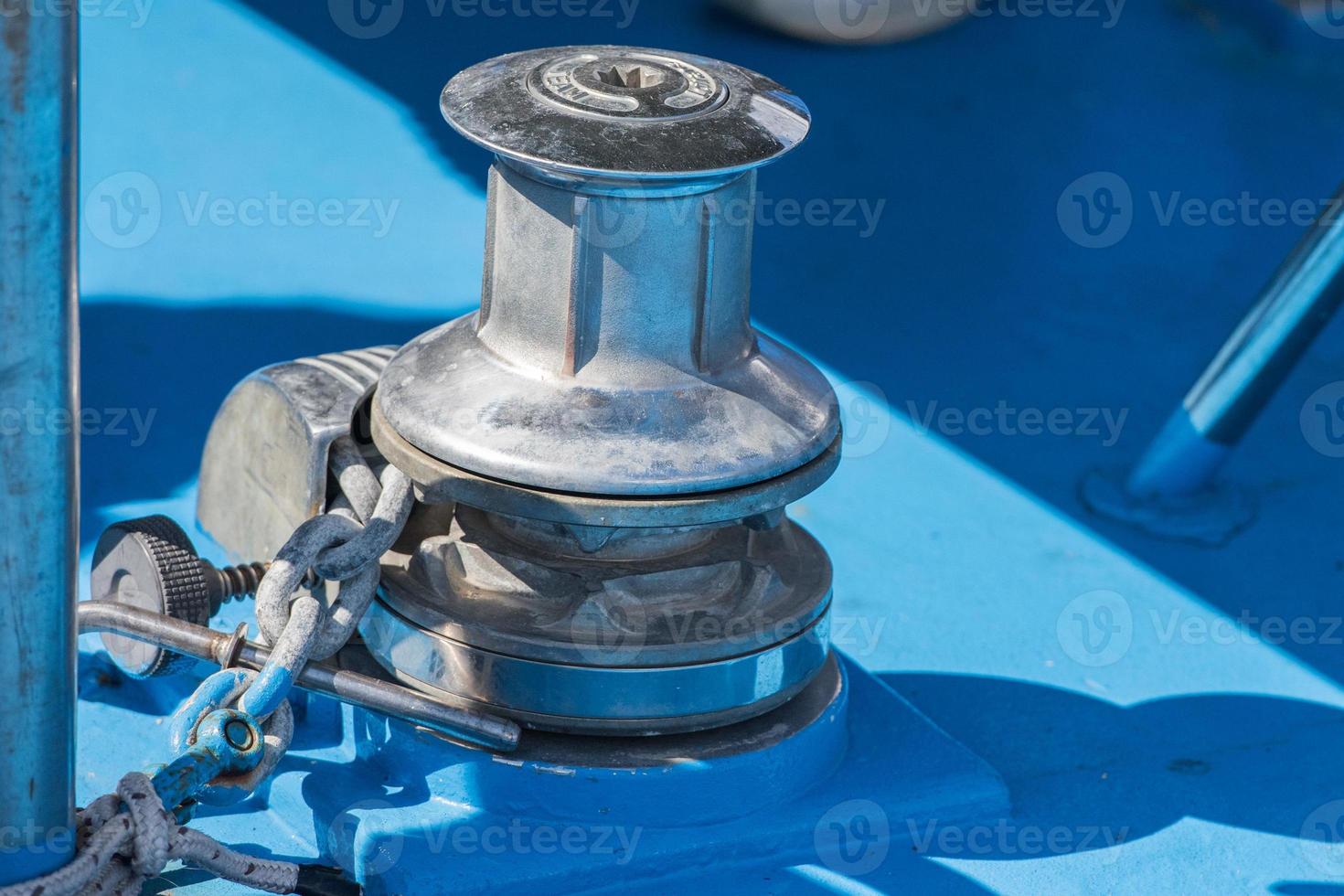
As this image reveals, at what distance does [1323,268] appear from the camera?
2252mm

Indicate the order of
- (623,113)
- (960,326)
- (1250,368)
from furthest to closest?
(960,326), (1250,368), (623,113)

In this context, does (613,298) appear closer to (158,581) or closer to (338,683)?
(338,683)

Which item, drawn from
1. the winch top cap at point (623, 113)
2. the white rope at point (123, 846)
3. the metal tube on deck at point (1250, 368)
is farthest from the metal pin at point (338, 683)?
the metal tube on deck at point (1250, 368)

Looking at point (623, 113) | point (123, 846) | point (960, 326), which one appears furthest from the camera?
point (960, 326)

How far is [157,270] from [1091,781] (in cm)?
166

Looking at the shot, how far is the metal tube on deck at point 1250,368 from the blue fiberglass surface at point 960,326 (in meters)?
0.11

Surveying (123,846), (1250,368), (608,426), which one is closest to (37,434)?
(123,846)

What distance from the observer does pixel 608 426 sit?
1.46 meters

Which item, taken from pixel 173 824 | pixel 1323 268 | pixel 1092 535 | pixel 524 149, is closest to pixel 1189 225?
pixel 1323 268

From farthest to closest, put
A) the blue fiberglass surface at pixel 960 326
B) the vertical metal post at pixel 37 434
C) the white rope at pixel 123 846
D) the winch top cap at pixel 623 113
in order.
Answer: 1. the blue fiberglass surface at pixel 960 326
2. the winch top cap at pixel 623 113
3. the white rope at pixel 123 846
4. the vertical metal post at pixel 37 434

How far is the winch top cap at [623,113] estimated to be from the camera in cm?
139

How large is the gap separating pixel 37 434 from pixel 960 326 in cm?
189

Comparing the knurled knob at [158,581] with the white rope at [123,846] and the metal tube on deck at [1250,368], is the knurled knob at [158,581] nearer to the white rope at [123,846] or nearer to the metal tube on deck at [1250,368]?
the white rope at [123,846]

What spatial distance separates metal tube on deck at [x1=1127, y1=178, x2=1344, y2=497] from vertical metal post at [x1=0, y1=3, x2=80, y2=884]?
1621 millimetres
